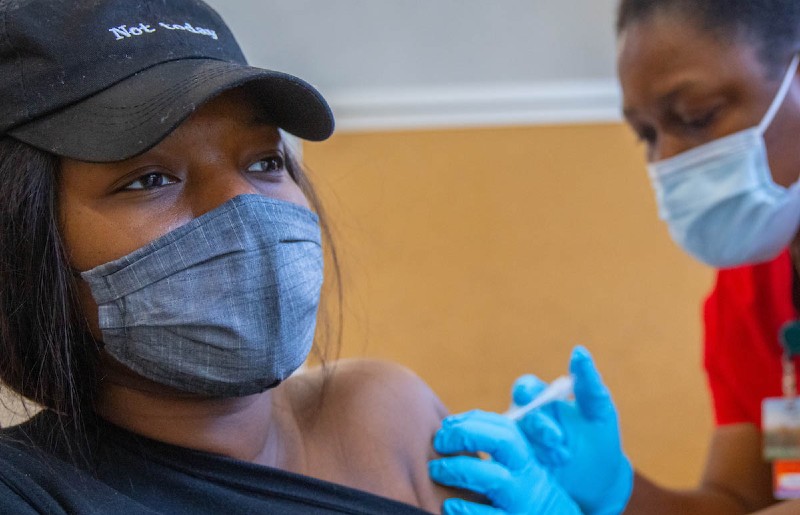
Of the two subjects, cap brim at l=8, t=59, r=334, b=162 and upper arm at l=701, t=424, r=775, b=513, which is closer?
cap brim at l=8, t=59, r=334, b=162

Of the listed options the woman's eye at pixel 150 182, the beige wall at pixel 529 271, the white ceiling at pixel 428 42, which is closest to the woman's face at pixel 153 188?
the woman's eye at pixel 150 182

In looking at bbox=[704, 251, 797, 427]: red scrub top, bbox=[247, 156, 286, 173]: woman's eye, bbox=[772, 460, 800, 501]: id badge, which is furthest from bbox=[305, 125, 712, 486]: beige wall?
bbox=[247, 156, 286, 173]: woman's eye

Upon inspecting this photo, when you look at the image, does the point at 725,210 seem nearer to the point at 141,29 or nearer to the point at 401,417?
the point at 401,417

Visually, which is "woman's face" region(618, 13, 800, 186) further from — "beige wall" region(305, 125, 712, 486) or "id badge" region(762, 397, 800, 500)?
"beige wall" region(305, 125, 712, 486)

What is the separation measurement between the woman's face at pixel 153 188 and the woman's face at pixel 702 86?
Answer: 867mm

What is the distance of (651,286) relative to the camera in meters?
2.71

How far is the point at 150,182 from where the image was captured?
3.40ft

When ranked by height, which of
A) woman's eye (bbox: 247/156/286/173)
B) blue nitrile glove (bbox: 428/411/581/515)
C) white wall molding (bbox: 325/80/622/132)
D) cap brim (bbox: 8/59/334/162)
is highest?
cap brim (bbox: 8/59/334/162)

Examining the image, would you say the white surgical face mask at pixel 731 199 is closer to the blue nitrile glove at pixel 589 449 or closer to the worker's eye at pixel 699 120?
the worker's eye at pixel 699 120

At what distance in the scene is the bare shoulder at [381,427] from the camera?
123 cm

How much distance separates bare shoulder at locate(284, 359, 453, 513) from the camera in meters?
1.23

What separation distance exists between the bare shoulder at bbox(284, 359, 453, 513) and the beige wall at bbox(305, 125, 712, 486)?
133 centimetres

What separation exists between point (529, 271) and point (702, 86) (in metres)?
1.23

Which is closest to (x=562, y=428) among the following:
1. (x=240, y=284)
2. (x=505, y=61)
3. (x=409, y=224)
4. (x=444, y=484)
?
(x=444, y=484)
